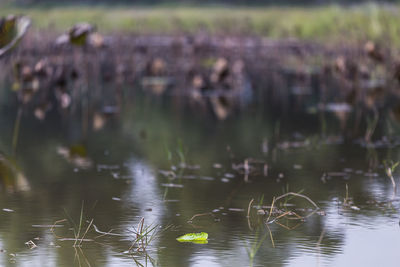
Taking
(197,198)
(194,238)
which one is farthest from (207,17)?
(194,238)

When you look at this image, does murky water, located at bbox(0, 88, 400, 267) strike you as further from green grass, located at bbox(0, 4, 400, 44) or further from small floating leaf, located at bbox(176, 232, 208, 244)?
green grass, located at bbox(0, 4, 400, 44)

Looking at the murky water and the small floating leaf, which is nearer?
the murky water

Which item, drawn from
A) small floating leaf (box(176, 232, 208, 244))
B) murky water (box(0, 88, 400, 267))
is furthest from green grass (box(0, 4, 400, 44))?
small floating leaf (box(176, 232, 208, 244))

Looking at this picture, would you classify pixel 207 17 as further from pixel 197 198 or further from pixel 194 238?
pixel 194 238

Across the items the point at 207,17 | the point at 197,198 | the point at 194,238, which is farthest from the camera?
the point at 207,17

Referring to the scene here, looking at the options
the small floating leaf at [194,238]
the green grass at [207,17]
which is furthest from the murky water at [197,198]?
the green grass at [207,17]

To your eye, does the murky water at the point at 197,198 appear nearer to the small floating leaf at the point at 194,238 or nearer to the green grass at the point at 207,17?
the small floating leaf at the point at 194,238

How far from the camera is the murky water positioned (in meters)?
4.05

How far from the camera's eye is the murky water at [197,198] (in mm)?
4055

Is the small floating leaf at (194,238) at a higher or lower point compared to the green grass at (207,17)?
lower

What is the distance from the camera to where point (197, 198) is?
5.36 meters

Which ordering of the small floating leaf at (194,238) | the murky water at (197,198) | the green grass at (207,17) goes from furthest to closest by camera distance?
the green grass at (207,17)
the small floating leaf at (194,238)
the murky water at (197,198)

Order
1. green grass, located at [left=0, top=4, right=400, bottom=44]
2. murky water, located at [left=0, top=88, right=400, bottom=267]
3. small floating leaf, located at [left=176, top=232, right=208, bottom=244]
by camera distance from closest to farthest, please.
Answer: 1. murky water, located at [left=0, top=88, right=400, bottom=267]
2. small floating leaf, located at [left=176, top=232, right=208, bottom=244]
3. green grass, located at [left=0, top=4, right=400, bottom=44]

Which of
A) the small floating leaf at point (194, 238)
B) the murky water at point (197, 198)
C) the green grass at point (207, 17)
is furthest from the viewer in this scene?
the green grass at point (207, 17)
